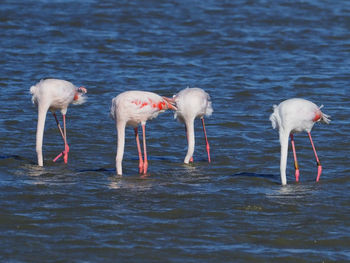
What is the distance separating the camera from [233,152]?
12.5m

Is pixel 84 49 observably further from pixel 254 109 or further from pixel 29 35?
pixel 254 109

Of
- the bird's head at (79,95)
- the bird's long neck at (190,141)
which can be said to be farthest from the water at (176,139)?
the bird's head at (79,95)

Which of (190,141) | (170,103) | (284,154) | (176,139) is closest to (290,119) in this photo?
(284,154)

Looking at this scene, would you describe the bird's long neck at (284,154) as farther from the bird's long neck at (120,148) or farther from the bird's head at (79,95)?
the bird's head at (79,95)

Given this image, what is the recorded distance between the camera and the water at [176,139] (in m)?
8.60

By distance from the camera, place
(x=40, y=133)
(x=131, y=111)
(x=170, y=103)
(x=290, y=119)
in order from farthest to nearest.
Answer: (x=170, y=103)
(x=40, y=133)
(x=131, y=111)
(x=290, y=119)

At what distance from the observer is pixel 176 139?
43.5ft

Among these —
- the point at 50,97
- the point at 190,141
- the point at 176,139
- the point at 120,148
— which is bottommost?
the point at 176,139

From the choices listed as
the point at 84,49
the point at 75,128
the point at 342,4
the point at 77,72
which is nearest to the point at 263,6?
the point at 342,4

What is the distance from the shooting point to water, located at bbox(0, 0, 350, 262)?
8.60 m

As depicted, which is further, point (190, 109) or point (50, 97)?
point (190, 109)

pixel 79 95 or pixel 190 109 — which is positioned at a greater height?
pixel 79 95

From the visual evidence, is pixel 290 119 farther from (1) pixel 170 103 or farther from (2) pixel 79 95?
(2) pixel 79 95

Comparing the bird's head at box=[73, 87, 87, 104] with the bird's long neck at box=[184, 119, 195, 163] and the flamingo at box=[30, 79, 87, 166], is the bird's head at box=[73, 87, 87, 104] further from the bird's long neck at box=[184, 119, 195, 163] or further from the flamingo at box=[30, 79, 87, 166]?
the bird's long neck at box=[184, 119, 195, 163]
